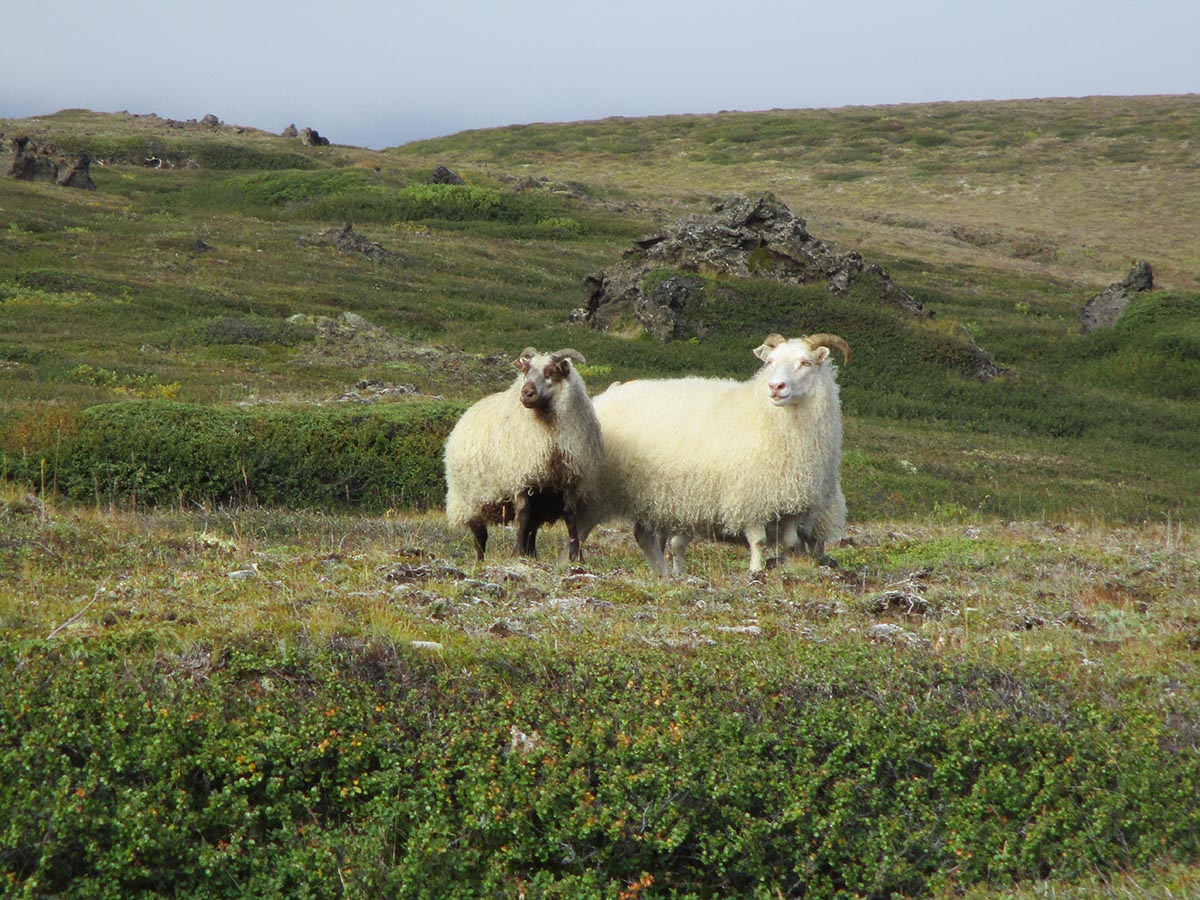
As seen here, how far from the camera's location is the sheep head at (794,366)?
Answer: 1219 cm

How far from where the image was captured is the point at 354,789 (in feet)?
19.4

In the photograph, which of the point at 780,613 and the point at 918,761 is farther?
the point at 780,613

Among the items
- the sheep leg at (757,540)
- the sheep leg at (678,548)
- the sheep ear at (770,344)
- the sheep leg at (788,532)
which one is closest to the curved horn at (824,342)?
the sheep ear at (770,344)

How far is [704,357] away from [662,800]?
1114 inches

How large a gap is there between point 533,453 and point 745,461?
2.26 meters

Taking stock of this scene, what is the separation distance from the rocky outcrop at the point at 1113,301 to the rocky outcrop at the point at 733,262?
822cm

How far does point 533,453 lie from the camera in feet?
41.4

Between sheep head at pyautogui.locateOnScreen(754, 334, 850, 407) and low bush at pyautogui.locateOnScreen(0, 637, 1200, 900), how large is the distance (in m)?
5.62

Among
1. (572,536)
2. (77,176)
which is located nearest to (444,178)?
(77,176)

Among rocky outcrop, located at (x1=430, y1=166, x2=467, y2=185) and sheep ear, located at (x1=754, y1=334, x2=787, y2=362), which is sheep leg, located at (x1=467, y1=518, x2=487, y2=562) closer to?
sheep ear, located at (x1=754, y1=334, x2=787, y2=362)

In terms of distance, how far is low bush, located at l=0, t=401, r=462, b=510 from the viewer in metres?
17.3

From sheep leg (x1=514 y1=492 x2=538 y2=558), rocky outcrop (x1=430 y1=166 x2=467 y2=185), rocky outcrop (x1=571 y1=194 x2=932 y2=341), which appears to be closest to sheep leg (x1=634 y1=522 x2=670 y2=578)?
sheep leg (x1=514 y1=492 x2=538 y2=558)

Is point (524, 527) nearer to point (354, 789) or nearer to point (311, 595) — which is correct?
point (311, 595)

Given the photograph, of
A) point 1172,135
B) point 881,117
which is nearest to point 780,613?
point 1172,135
